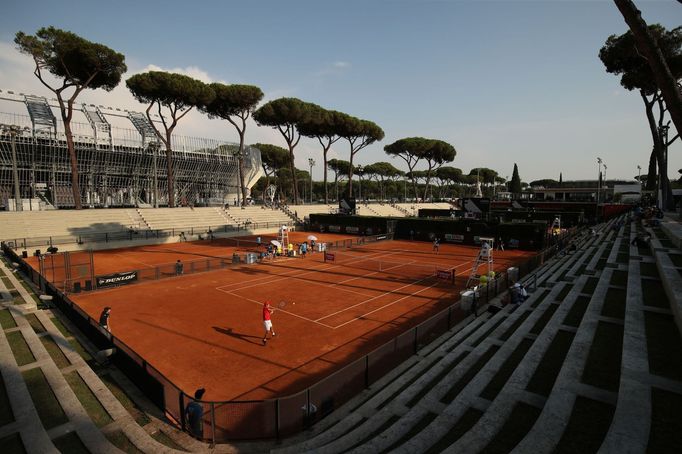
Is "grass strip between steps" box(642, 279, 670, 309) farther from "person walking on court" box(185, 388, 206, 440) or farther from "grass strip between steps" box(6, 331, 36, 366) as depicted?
"grass strip between steps" box(6, 331, 36, 366)

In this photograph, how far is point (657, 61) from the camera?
856 cm

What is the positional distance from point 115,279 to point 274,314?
559 inches

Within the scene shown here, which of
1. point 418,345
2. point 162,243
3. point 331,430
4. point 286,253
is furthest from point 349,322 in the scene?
point 162,243

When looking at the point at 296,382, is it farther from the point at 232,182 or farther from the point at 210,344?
the point at 232,182

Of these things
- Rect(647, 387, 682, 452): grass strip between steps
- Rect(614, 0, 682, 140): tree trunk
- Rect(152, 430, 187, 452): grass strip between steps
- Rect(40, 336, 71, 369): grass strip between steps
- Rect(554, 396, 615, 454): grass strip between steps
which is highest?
Rect(614, 0, 682, 140): tree trunk

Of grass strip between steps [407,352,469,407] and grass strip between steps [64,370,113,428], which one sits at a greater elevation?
grass strip between steps [407,352,469,407]

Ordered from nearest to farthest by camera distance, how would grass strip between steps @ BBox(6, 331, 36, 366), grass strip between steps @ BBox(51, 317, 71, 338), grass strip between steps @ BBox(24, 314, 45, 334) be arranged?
1. grass strip between steps @ BBox(6, 331, 36, 366)
2. grass strip between steps @ BBox(51, 317, 71, 338)
3. grass strip between steps @ BBox(24, 314, 45, 334)

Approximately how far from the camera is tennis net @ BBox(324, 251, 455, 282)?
1143 inches

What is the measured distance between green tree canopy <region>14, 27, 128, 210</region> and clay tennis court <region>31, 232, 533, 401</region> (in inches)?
1199

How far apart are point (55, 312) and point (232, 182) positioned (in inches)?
3527

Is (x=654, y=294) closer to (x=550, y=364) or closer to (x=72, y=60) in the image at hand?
(x=550, y=364)

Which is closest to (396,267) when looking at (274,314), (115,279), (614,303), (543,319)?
(274,314)

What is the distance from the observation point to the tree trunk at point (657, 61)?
823 cm

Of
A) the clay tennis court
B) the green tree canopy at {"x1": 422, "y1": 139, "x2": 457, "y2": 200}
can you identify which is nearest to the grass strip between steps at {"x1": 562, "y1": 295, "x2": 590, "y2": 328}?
the clay tennis court
